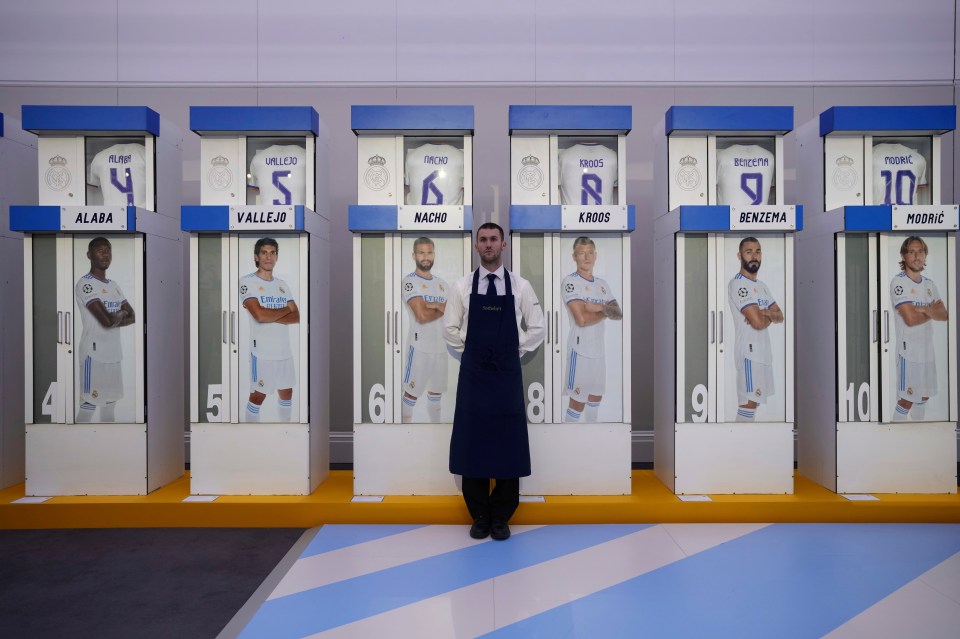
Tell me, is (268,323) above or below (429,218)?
below

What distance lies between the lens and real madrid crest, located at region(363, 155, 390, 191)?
13.7 ft

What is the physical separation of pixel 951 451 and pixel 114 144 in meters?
6.27

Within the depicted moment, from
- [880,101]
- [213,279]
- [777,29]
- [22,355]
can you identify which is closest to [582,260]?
[213,279]

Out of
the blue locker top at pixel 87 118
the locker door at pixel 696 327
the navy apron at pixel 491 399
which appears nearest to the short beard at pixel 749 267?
the locker door at pixel 696 327

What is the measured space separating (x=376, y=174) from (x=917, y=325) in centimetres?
394

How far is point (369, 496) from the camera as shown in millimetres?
4051

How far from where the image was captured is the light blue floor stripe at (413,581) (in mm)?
2617

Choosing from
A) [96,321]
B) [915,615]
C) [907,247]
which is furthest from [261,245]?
[907,247]

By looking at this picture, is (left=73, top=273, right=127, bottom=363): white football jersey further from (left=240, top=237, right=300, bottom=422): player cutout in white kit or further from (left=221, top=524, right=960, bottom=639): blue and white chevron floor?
(left=221, top=524, right=960, bottom=639): blue and white chevron floor

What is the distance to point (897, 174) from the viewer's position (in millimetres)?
4285

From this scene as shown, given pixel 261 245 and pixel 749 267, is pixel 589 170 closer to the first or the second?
pixel 749 267

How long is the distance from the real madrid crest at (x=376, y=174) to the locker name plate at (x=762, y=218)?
2.40 metres

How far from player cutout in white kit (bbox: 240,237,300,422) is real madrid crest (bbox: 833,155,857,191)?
399cm

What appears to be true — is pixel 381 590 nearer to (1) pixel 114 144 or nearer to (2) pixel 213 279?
(2) pixel 213 279
